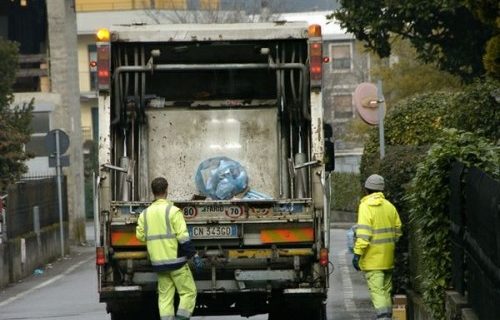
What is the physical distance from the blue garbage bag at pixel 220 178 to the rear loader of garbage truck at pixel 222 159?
1 cm

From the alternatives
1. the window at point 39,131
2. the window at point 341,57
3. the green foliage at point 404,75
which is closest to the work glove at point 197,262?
the green foliage at point 404,75

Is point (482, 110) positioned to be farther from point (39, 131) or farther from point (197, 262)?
point (39, 131)

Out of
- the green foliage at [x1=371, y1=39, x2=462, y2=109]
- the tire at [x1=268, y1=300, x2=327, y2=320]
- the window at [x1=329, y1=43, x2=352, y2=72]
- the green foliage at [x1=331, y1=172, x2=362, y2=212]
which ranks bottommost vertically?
the green foliage at [x1=331, y1=172, x2=362, y2=212]

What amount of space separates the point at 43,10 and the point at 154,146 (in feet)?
115

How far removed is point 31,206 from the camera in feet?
103

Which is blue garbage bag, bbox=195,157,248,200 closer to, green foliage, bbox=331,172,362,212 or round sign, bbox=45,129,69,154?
round sign, bbox=45,129,69,154

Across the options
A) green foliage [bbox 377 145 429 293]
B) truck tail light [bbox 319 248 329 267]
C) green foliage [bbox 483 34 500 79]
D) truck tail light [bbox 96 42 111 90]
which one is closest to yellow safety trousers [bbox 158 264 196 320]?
truck tail light [bbox 319 248 329 267]

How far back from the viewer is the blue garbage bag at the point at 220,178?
14875 millimetres

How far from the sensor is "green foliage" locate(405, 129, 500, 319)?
12.2 meters

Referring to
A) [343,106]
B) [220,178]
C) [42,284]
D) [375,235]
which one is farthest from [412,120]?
[343,106]

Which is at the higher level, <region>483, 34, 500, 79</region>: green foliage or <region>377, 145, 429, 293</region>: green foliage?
<region>483, 34, 500, 79</region>: green foliage

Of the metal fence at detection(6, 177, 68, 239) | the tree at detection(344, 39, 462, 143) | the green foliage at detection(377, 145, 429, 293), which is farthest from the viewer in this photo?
the tree at detection(344, 39, 462, 143)

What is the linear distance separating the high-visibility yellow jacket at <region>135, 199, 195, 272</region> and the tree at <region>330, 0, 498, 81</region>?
31.7 feet

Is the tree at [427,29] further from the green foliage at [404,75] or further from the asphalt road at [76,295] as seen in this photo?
the green foliage at [404,75]
